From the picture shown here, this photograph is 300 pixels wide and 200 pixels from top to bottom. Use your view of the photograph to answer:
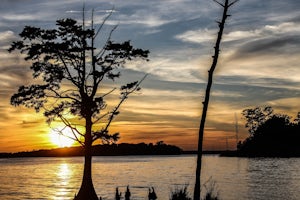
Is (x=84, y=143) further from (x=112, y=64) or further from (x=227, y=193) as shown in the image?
(x=227, y=193)

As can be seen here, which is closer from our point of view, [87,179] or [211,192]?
[211,192]

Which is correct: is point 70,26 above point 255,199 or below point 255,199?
above

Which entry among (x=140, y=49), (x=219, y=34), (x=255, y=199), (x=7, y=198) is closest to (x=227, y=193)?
(x=255, y=199)

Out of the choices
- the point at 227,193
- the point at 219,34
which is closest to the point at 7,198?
the point at 227,193

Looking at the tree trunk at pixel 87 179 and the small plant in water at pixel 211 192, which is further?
the tree trunk at pixel 87 179

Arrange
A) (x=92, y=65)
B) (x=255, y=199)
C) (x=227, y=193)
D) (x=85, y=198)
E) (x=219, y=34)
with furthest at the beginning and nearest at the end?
(x=227, y=193) < (x=255, y=199) < (x=92, y=65) < (x=85, y=198) < (x=219, y=34)

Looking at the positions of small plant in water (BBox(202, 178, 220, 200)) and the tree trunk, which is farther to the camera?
the tree trunk

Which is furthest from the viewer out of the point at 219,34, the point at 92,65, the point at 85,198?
the point at 92,65

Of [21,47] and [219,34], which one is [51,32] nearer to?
[21,47]

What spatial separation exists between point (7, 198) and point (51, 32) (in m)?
36.3

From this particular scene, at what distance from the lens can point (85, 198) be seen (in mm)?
35062

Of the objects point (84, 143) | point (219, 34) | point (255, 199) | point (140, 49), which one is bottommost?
point (255, 199)

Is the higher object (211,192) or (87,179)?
(87,179)

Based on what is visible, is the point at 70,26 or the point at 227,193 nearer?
the point at 70,26
